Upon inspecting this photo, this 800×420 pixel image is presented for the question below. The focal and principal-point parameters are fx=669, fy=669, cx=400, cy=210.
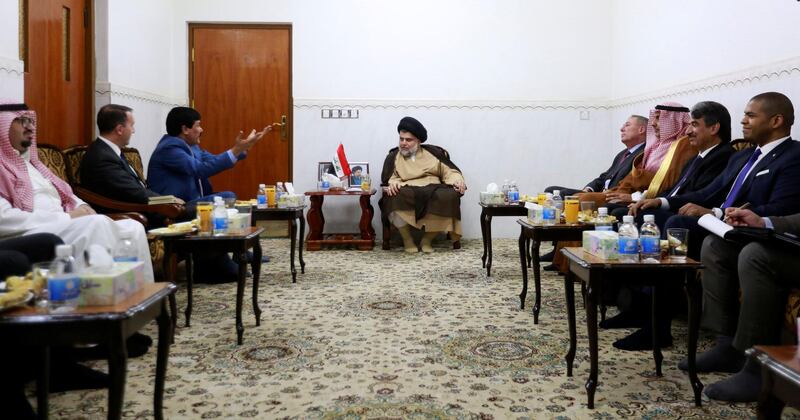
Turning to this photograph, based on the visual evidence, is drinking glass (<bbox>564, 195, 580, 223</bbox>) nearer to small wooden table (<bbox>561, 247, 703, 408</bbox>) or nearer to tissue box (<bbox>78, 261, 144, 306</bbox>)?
small wooden table (<bbox>561, 247, 703, 408</bbox>)

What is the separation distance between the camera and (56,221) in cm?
A: 323

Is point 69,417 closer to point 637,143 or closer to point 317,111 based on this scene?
point 637,143

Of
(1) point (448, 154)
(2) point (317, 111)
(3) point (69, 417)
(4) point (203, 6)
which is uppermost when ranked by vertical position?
(4) point (203, 6)

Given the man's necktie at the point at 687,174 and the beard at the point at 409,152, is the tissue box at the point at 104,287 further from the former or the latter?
the beard at the point at 409,152

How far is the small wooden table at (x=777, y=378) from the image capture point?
1.39 metres

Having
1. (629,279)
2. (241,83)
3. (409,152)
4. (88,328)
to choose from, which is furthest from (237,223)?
(241,83)

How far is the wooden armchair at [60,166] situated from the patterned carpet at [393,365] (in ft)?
2.08

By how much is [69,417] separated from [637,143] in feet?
15.1

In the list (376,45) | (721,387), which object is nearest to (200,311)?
(721,387)

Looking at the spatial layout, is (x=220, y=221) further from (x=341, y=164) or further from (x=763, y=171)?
(x=341, y=164)

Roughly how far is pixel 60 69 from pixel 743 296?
476cm

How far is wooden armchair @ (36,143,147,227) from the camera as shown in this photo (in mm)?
3764

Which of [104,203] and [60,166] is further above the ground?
[60,166]

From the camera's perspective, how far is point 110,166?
4078mm
